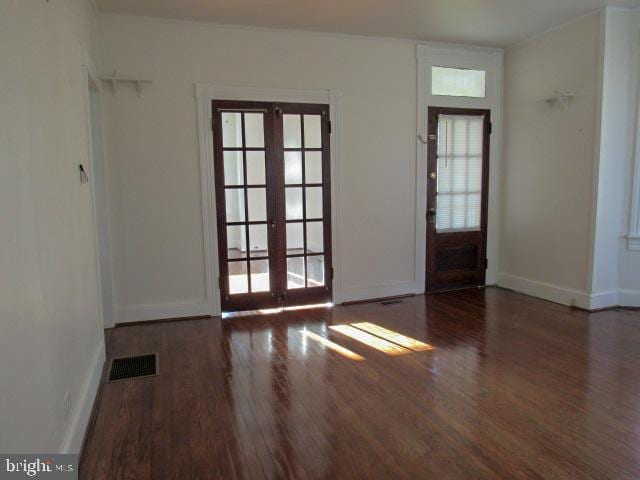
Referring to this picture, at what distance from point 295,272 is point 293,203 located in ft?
2.47

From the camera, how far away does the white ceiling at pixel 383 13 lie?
3996 mm

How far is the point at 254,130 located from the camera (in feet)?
15.2

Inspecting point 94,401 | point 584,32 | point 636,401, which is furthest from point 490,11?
point 94,401

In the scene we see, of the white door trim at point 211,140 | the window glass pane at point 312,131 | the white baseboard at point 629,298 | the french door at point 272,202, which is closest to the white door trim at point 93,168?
the white door trim at point 211,140

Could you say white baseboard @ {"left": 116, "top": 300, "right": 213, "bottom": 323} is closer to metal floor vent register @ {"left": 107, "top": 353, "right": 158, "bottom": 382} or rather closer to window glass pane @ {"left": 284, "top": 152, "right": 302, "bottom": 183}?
metal floor vent register @ {"left": 107, "top": 353, "right": 158, "bottom": 382}

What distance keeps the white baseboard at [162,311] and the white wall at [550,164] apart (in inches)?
146

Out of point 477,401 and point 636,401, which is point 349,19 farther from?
point 636,401

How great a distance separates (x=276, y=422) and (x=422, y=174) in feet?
11.7

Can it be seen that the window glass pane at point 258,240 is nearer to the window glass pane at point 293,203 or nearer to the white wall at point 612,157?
the window glass pane at point 293,203

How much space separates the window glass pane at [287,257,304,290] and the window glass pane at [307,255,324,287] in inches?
3.2

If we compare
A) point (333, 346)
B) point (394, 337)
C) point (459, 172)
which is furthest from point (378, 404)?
point (459, 172)

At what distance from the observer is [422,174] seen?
17.5 feet

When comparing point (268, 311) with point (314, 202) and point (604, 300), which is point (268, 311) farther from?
point (604, 300)

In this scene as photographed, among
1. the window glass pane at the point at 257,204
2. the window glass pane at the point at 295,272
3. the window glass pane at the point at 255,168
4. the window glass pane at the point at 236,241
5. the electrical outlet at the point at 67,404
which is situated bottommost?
the electrical outlet at the point at 67,404
